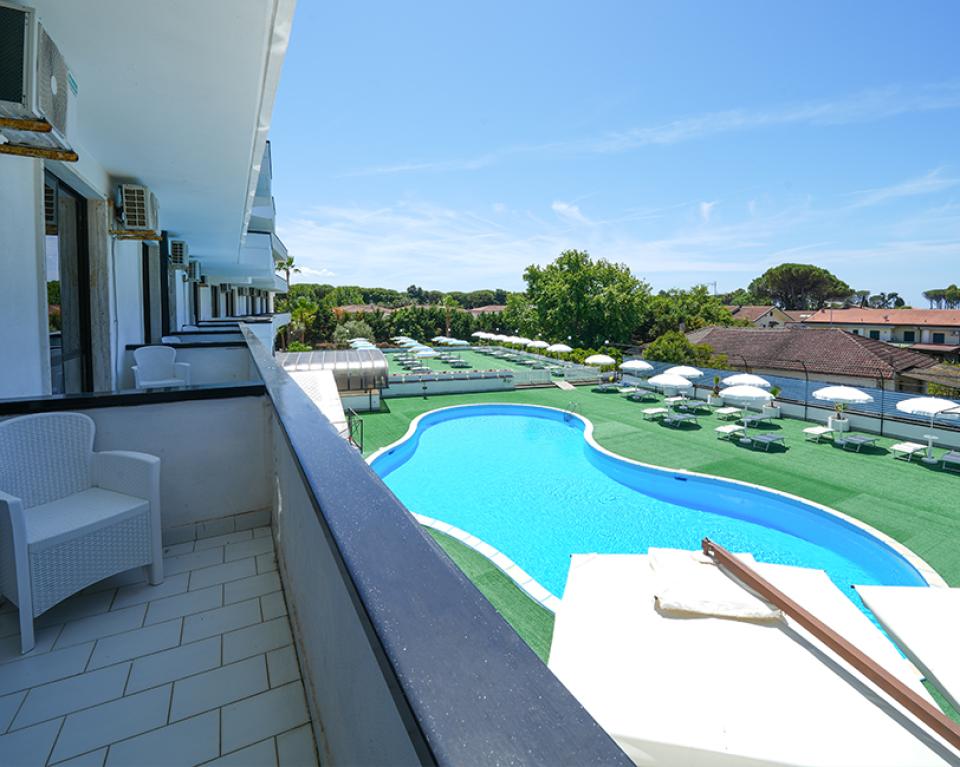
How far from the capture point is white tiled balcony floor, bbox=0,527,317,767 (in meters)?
1.86

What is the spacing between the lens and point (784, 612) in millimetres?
4621

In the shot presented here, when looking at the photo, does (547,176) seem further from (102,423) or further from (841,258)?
(841,258)

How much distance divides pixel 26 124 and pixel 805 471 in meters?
15.2

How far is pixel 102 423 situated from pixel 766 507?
12.2 metres

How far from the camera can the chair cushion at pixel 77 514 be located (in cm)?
251

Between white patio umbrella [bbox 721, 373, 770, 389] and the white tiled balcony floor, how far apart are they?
2012 centimetres

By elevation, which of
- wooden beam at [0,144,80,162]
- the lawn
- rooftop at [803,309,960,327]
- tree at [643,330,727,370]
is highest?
rooftop at [803,309,960,327]

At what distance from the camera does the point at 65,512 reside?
8.99ft

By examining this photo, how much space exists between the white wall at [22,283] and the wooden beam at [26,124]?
1366 millimetres

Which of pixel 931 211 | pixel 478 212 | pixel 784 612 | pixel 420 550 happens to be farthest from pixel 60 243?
pixel 931 211

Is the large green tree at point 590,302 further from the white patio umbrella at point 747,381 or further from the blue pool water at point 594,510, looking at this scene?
the blue pool water at point 594,510

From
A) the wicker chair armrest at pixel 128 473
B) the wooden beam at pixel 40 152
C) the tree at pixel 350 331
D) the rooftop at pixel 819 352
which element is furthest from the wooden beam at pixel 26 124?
the tree at pixel 350 331

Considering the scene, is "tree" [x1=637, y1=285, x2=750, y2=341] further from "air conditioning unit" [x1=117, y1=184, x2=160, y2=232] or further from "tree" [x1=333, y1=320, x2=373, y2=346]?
"air conditioning unit" [x1=117, y1=184, x2=160, y2=232]

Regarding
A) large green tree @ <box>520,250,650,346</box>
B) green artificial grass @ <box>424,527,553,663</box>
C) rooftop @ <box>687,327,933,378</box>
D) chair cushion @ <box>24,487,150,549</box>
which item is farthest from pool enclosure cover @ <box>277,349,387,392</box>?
large green tree @ <box>520,250,650,346</box>
